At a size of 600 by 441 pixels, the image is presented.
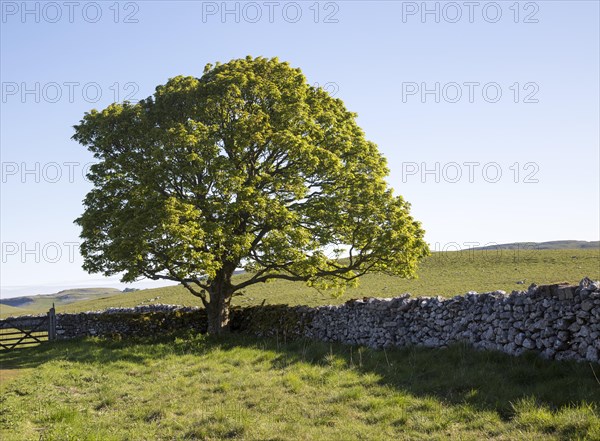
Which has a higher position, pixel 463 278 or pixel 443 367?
pixel 463 278

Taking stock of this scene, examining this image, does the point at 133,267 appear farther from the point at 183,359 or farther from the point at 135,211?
the point at 183,359

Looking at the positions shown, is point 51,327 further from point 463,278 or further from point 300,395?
point 463,278

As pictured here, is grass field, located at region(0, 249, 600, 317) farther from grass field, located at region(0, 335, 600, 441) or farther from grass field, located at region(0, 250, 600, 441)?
grass field, located at region(0, 335, 600, 441)

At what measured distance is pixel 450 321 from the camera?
17156mm

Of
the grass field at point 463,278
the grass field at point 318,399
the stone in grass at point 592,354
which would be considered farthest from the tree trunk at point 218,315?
the stone in grass at point 592,354

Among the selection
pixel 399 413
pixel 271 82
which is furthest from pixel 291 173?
pixel 399 413

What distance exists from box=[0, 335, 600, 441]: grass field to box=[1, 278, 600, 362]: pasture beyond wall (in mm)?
708

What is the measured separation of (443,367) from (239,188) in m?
12.7

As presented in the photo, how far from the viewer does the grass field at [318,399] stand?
33.0 ft

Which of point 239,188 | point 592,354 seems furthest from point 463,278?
point 592,354

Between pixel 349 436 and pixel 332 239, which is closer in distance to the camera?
pixel 349 436

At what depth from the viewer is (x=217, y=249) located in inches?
953

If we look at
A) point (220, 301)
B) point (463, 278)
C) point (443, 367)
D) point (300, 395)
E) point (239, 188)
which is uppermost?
point (239, 188)

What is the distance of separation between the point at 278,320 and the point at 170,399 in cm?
1181
